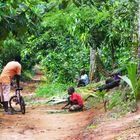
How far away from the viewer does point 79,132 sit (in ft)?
28.2

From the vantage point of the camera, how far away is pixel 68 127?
9.50m

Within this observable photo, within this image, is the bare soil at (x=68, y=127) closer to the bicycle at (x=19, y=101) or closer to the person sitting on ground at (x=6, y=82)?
the bicycle at (x=19, y=101)

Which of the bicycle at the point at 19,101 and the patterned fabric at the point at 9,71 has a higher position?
the patterned fabric at the point at 9,71

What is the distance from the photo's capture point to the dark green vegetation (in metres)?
5.00

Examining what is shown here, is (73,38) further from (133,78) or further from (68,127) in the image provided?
(133,78)

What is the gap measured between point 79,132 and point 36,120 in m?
2.11

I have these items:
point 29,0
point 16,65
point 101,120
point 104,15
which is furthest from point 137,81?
point 104,15

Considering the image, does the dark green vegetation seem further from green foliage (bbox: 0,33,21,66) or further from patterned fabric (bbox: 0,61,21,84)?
patterned fabric (bbox: 0,61,21,84)

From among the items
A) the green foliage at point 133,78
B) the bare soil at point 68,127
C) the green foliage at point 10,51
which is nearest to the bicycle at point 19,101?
the bare soil at point 68,127

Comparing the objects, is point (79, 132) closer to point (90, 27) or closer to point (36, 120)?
point (36, 120)

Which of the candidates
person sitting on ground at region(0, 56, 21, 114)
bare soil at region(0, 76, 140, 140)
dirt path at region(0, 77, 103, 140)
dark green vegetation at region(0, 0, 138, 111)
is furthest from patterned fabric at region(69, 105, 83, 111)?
person sitting on ground at region(0, 56, 21, 114)

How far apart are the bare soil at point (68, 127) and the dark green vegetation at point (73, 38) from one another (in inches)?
71.2

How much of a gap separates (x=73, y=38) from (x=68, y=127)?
564 inches

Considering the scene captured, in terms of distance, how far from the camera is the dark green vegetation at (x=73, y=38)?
5.00 metres
